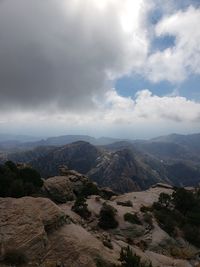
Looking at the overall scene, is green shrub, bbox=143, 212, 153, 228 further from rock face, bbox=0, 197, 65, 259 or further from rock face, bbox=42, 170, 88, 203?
rock face, bbox=0, 197, 65, 259

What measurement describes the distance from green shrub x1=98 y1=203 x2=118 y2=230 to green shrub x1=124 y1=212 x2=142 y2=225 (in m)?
1.77

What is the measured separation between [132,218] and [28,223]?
1931cm

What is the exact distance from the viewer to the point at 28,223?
78.4 feet

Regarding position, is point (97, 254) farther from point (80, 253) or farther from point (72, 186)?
point (72, 186)

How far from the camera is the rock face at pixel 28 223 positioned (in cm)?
2156

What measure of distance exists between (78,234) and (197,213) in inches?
1198

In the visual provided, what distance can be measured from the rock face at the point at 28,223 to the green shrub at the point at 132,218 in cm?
1449

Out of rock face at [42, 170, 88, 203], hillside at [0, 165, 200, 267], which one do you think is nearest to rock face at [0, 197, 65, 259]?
hillside at [0, 165, 200, 267]

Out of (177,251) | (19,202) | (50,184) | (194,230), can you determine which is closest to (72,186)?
(50,184)

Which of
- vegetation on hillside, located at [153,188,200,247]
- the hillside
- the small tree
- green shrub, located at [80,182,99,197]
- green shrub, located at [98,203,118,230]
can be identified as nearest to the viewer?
the hillside

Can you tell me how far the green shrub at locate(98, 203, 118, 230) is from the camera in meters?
37.2

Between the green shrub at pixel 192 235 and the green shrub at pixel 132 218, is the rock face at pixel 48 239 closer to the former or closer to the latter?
the green shrub at pixel 132 218

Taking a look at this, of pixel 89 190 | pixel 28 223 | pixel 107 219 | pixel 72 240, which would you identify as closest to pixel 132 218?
pixel 107 219

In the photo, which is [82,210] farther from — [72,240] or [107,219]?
[72,240]
